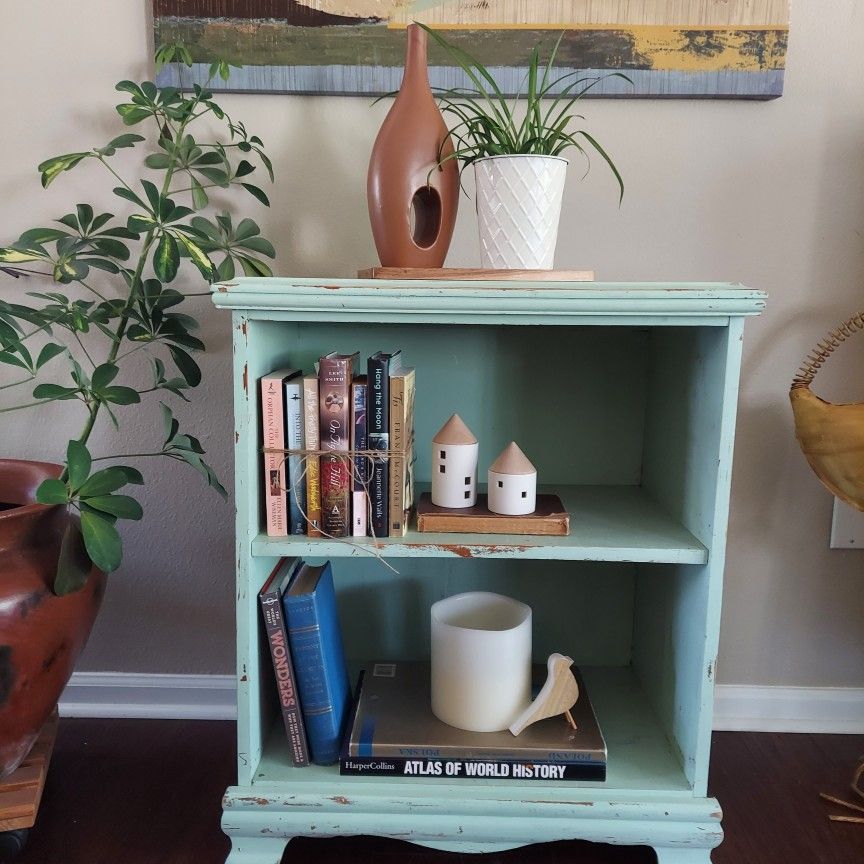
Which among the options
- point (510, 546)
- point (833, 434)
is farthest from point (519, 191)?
point (833, 434)

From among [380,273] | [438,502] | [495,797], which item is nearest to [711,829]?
[495,797]

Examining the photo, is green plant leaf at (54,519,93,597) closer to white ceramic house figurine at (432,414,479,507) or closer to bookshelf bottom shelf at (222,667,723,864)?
A: bookshelf bottom shelf at (222,667,723,864)

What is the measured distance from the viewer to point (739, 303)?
88 cm

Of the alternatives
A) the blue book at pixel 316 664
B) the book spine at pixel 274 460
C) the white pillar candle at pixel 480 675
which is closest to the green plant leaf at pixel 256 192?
the book spine at pixel 274 460

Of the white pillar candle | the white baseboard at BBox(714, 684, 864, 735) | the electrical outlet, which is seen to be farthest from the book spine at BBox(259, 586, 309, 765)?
the electrical outlet

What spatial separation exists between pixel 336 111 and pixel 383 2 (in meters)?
0.18

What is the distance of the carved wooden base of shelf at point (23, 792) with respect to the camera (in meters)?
1.02

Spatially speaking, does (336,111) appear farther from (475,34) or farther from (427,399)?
(427,399)

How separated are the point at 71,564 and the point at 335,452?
38 cm

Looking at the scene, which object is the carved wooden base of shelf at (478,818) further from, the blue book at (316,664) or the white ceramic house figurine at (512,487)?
the white ceramic house figurine at (512,487)

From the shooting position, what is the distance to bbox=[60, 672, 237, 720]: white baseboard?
1380mm

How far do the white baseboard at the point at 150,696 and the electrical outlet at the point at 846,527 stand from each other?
3.66 ft

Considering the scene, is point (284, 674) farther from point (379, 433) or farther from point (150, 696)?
point (150, 696)

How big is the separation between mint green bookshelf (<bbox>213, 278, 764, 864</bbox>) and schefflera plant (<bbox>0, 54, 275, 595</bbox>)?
186mm
